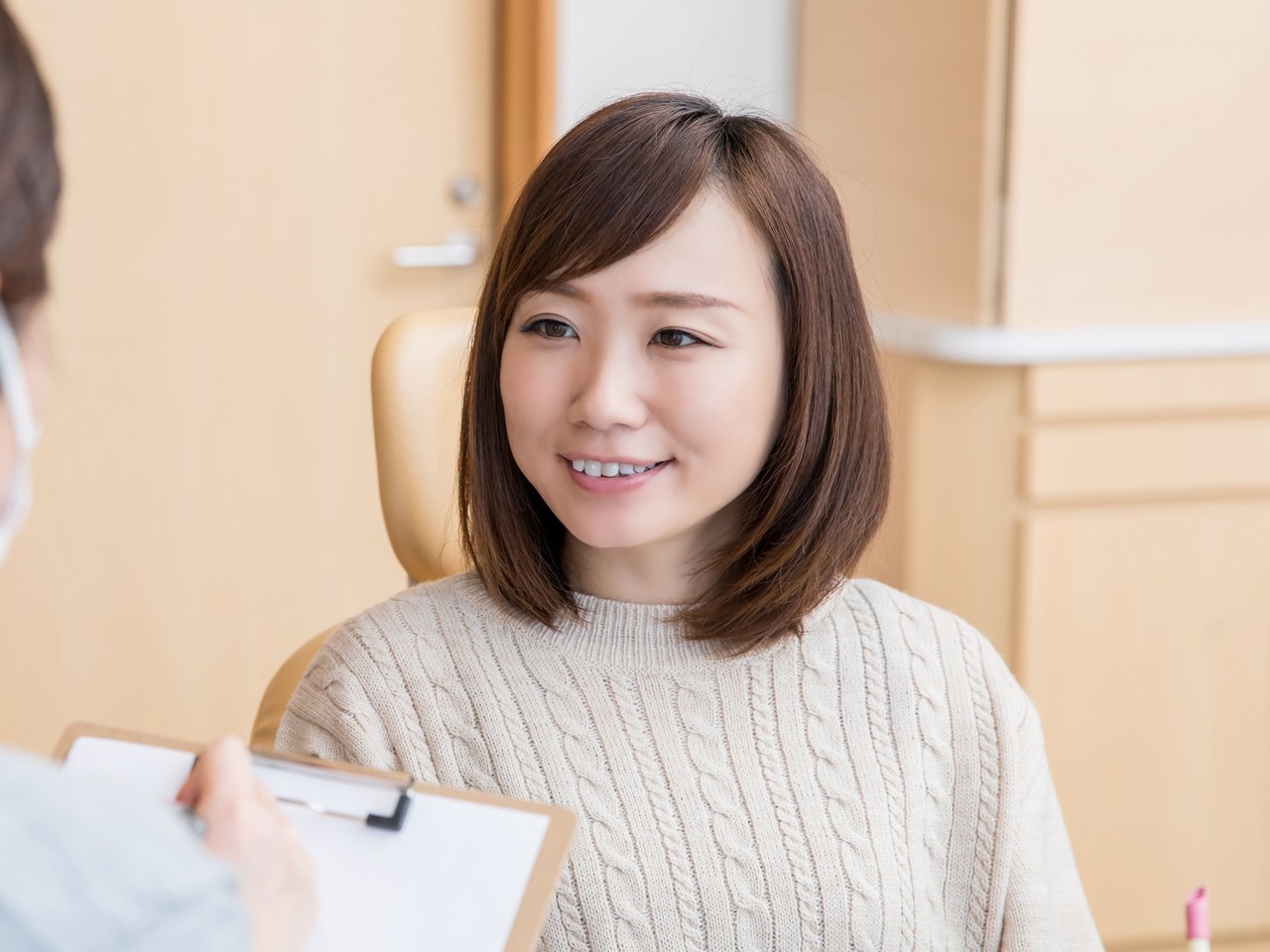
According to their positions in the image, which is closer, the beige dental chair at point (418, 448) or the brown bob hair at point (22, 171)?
the brown bob hair at point (22, 171)

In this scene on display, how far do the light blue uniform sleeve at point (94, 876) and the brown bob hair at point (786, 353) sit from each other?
58 centimetres

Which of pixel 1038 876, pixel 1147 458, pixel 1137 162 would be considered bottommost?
pixel 1038 876

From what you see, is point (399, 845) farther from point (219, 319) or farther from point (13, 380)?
point (219, 319)

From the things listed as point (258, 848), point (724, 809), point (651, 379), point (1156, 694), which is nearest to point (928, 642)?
point (724, 809)

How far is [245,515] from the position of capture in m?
2.48

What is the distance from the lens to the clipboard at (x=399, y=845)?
2.50 feet

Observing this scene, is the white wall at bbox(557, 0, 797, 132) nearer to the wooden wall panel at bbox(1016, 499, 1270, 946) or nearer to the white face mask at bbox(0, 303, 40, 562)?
the wooden wall panel at bbox(1016, 499, 1270, 946)

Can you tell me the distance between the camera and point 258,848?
67 centimetres

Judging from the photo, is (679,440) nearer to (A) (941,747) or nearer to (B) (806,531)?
(B) (806,531)

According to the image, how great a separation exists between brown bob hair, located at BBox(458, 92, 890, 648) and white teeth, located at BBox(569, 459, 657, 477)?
0.38 feet

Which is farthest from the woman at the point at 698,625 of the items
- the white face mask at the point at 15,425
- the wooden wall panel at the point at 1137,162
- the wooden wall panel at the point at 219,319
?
the wooden wall panel at the point at 219,319

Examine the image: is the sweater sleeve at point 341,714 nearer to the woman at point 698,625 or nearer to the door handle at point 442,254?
the woman at point 698,625

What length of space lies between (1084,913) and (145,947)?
0.85 meters

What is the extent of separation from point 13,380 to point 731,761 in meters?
0.67
